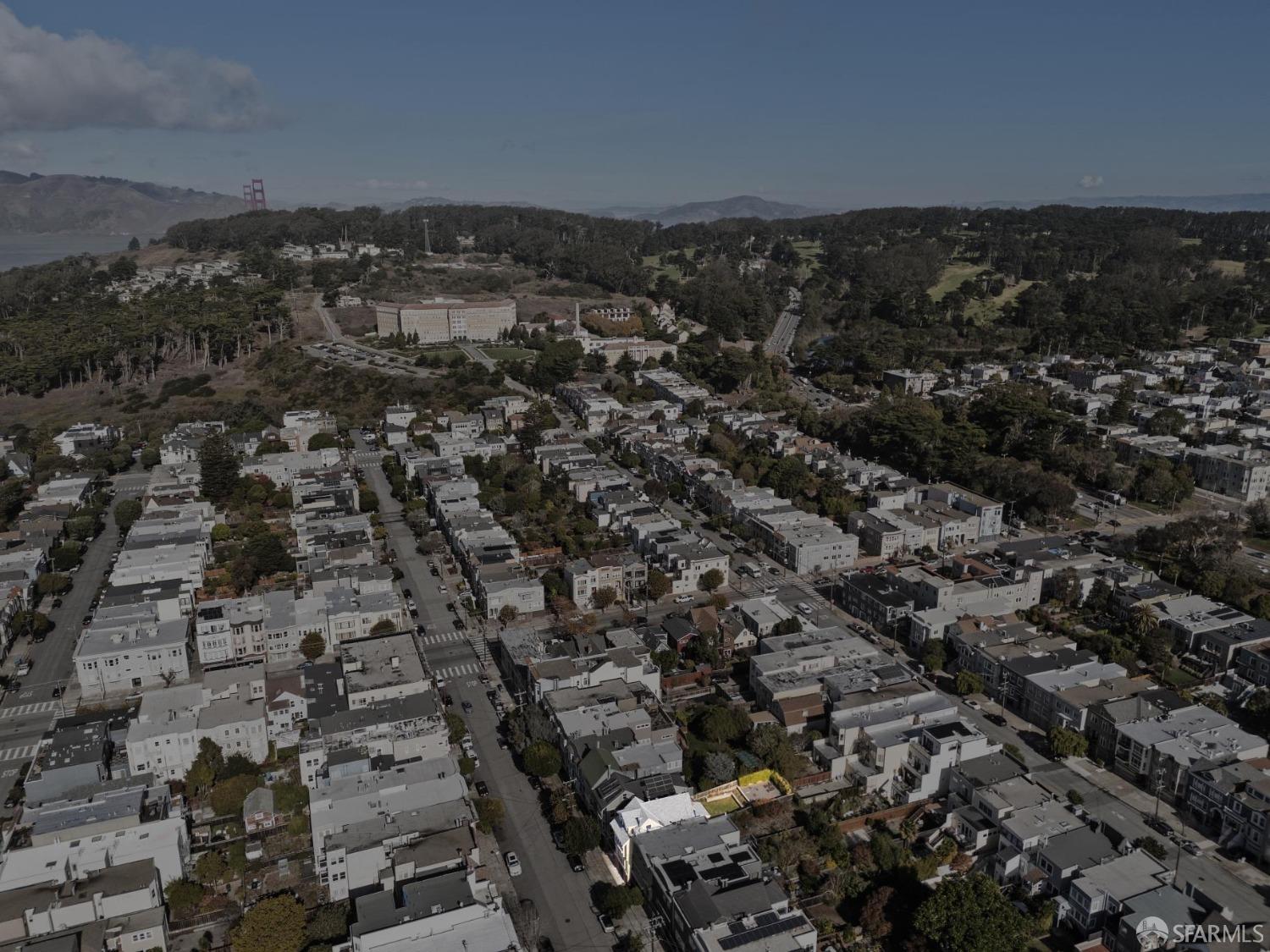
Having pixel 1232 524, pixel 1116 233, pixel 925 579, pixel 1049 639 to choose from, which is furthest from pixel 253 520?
pixel 1116 233

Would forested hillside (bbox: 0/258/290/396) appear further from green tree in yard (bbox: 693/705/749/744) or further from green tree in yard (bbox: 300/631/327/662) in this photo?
green tree in yard (bbox: 693/705/749/744)

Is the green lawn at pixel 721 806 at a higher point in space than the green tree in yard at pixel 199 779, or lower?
lower

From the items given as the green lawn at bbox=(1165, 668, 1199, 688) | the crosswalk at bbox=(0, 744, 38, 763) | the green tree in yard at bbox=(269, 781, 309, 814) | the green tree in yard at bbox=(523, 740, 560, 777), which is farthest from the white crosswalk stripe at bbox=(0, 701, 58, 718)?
the green lawn at bbox=(1165, 668, 1199, 688)

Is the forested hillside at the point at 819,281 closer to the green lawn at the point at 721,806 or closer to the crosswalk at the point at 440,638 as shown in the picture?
the crosswalk at the point at 440,638

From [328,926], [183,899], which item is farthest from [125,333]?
[328,926]

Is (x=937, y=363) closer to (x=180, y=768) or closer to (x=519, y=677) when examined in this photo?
(x=519, y=677)

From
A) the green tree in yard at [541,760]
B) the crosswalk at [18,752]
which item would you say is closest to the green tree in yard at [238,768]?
the crosswalk at [18,752]
